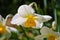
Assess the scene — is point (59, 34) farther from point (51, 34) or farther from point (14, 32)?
point (14, 32)

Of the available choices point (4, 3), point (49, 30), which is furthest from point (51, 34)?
point (4, 3)

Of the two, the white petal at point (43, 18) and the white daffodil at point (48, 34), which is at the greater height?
the white petal at point (43, 18)

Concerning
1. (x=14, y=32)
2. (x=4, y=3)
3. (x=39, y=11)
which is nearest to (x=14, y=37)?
(x=14, y=32)

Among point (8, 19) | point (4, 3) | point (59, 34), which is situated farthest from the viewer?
point (4, 3)

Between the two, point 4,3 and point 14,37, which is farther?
point 4,3

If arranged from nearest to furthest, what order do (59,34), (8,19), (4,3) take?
(59,34) < (8,19) < (4,3)
